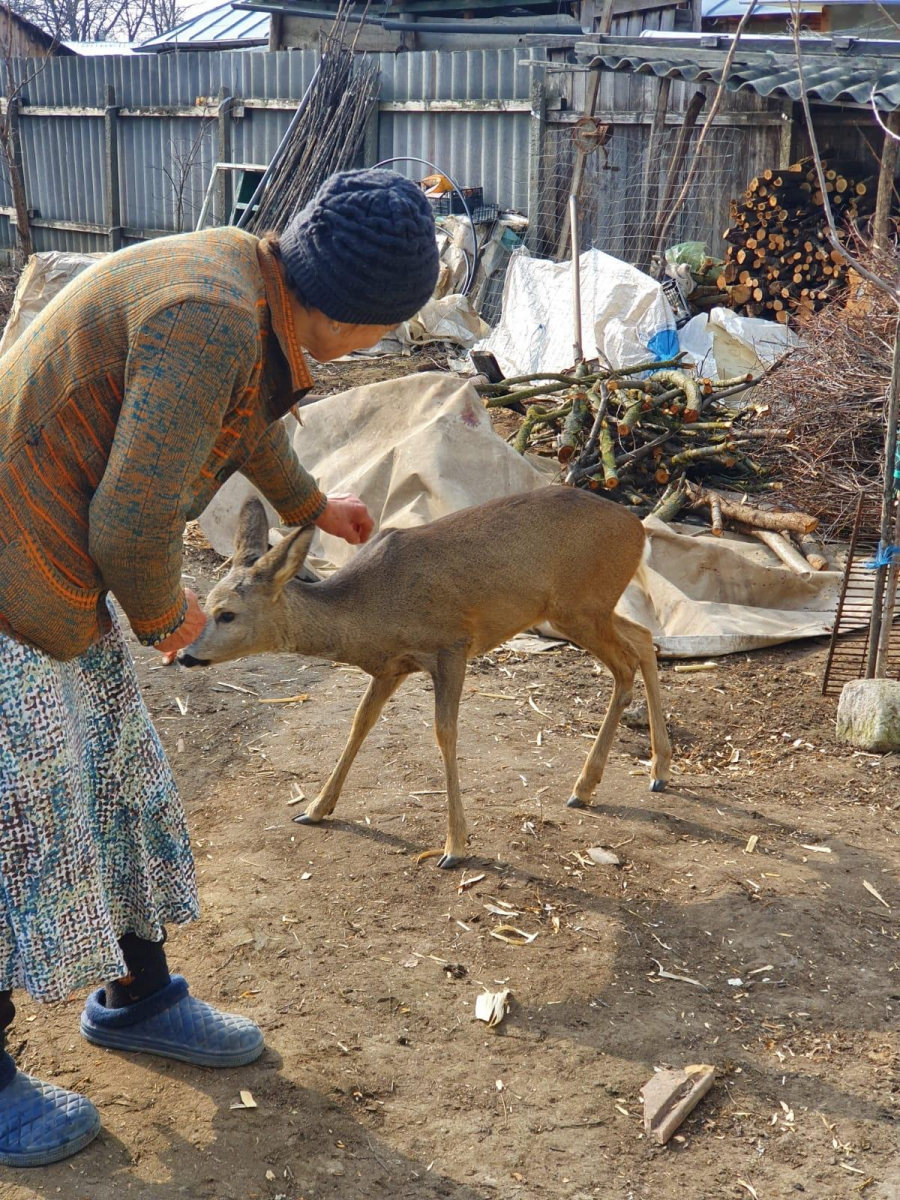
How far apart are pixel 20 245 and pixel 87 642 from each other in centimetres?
1892

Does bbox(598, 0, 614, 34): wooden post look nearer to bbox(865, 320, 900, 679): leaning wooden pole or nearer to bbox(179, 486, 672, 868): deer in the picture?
bbox(865, 320, 900, 679): leaning wooden pole

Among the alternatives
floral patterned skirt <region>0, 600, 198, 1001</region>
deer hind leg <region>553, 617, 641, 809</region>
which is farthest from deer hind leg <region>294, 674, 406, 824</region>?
floral patterned skirt <region>0, 600, 198, 1001</region>

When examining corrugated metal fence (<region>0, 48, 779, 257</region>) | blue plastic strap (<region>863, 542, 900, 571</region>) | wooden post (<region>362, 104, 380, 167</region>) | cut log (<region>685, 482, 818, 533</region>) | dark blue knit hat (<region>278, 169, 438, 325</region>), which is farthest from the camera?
wooden post (<region>362, 104, 380, 167</region>)

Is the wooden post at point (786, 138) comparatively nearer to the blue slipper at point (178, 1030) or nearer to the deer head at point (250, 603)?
the deer head at point (250, 603)

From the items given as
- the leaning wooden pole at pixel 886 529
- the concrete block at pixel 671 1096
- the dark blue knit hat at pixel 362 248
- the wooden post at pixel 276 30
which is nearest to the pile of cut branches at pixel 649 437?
the leaning wooden pole at pixel 886 529

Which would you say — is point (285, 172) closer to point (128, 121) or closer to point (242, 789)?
point (128, 121)

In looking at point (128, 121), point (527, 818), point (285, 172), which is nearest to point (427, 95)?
point (285, 172)

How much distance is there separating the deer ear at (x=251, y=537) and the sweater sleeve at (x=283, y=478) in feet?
3.29

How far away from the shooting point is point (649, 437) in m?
9.10

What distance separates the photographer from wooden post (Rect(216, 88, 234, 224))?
16672mm

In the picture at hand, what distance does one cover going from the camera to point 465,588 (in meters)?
4.98

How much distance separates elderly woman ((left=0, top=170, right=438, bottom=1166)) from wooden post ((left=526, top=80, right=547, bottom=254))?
11827mm

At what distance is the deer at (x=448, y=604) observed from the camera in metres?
4.59

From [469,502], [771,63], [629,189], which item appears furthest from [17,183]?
[469,502]
